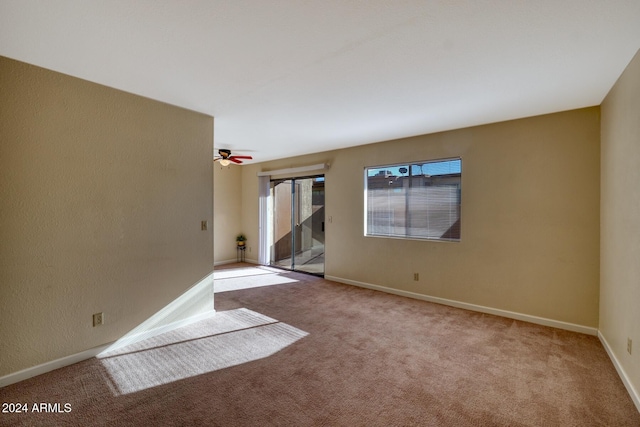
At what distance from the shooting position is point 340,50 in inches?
84.0

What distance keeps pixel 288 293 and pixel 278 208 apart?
284 cm

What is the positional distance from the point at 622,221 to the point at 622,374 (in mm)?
1225

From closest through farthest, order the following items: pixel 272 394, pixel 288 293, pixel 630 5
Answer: pixel 630 5 < pixel 272 394 < pixel 288 293

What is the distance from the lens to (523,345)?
298 cm

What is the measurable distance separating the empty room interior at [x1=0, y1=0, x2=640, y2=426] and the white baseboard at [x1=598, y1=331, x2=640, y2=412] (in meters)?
0.04

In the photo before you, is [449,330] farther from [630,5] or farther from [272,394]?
[630,5]

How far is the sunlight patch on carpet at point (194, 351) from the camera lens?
2.41m

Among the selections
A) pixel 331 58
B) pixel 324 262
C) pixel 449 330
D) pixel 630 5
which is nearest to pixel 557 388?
pixel 449 330

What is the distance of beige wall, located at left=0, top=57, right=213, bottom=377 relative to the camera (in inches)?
90.8

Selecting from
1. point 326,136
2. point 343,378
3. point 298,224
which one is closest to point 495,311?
point 343,378

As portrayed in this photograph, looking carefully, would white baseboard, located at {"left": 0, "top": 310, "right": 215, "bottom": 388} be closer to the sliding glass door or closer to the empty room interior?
the empty room interior

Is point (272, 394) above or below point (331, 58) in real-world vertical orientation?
below

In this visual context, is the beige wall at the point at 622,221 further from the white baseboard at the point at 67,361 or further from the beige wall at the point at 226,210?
the beige wall at the point at 226,210

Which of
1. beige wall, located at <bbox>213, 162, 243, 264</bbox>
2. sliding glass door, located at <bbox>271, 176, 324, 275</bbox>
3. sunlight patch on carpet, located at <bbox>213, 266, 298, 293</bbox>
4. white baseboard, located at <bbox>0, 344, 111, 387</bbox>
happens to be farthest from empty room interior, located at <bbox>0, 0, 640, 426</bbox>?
beige wall, located at <bbox>213, 162, 243, 264</bbox>
